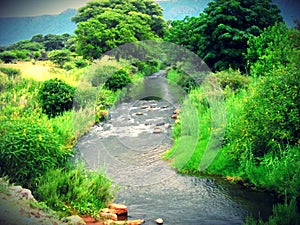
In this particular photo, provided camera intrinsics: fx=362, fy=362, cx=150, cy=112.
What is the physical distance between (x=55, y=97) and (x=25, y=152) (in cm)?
886

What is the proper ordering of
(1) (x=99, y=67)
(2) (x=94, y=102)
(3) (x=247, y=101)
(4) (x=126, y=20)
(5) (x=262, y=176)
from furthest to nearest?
(4) (x=126, y=20), (1) (x=99, y=67), (2) (x=94, y=102), (3) (x=247, y=101), (5) (x=262, y=176)

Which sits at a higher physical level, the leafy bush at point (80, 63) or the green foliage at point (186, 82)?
the leafy bush at point (80, 63)

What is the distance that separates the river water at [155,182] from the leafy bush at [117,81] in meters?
4.55

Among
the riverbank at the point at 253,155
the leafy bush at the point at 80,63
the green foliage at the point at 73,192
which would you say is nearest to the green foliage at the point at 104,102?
the leafy bush at the point at 80,63

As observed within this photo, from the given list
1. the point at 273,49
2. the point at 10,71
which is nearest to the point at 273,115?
the point at 273,49

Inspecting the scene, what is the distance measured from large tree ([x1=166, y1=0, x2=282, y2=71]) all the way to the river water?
4.76 metres

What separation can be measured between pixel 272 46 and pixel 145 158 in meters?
7.50

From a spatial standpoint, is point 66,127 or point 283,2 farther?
point 283,2

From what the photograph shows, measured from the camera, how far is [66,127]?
1434 cm

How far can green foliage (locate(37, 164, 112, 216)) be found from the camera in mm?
7789

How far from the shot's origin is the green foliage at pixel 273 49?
1420cm

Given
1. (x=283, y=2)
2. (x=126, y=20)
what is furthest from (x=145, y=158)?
(x=283, y=2)

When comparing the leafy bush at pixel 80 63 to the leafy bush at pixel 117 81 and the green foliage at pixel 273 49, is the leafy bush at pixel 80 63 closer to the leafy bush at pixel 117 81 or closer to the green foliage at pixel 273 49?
the leafy bush at pixel 117 81

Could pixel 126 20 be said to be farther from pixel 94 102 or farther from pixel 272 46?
pixel 272 46
